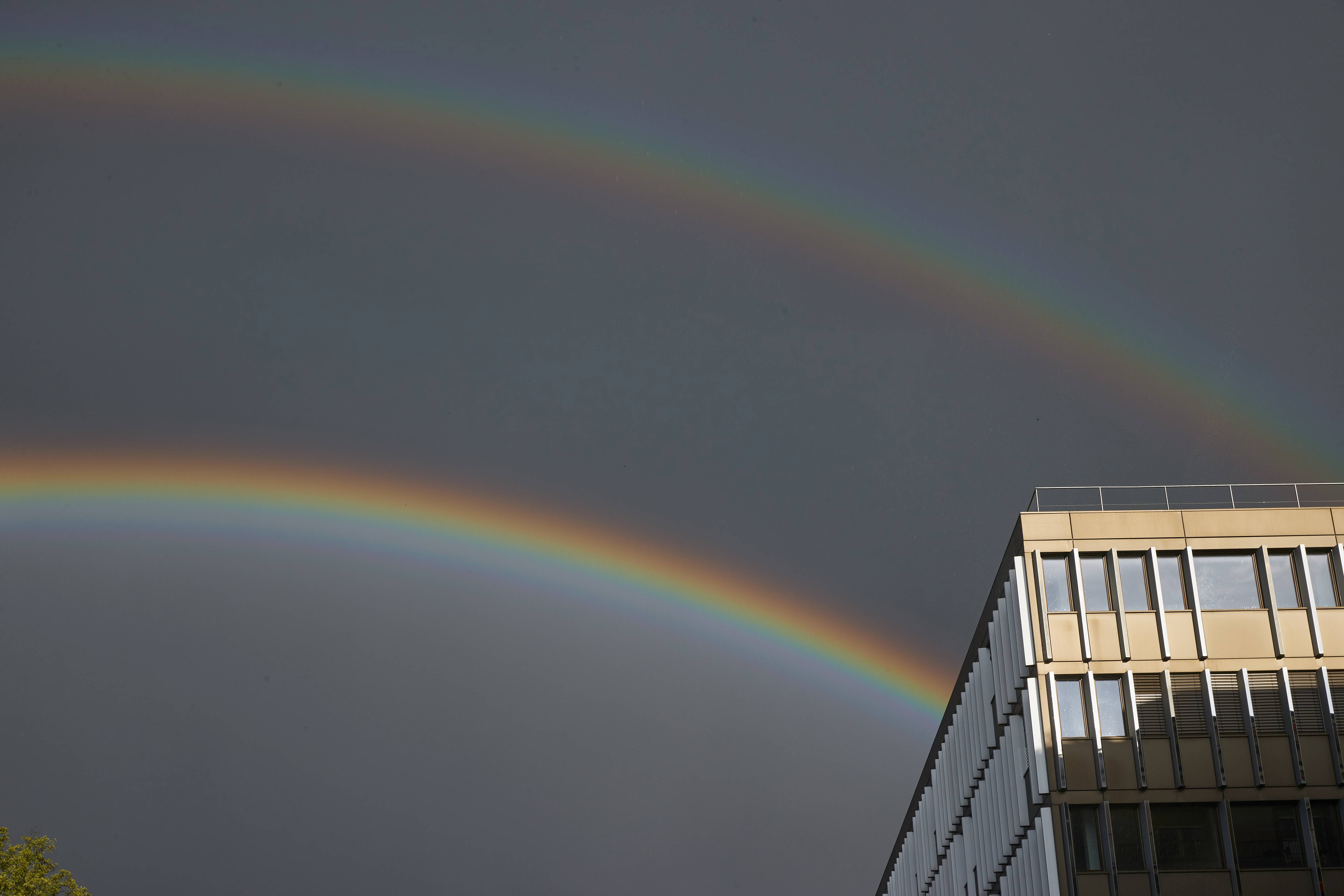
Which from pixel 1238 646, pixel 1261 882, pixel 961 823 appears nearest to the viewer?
pixel 1261 882

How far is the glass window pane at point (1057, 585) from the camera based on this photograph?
5356 cm

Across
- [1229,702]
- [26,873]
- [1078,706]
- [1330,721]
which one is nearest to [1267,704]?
[1229,702]

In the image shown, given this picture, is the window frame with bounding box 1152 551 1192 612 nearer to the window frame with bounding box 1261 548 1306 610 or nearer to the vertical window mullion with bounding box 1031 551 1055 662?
the window frame with bounding box 1261 548 1306 610

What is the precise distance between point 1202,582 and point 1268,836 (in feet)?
29.3

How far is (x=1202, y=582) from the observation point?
5322 centimetres

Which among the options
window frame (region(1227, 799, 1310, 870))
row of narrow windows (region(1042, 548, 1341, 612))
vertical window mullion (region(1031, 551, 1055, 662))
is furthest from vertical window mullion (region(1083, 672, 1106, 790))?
window frame (region(1227, 799, 1310, 870))

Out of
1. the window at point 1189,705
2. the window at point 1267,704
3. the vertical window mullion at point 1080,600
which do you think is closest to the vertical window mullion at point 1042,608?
the vertical window mullion at point 1080,600

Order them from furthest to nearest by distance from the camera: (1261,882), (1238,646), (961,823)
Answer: (961,823) < (1238,646) < (1261,882)

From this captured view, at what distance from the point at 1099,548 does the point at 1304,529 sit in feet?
23.8

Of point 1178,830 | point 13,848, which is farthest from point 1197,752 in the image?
point 13,848

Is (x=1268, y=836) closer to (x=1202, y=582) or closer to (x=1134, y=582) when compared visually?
(x=1202, y=582)

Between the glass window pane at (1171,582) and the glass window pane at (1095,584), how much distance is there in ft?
6.15

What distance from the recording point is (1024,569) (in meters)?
53.8

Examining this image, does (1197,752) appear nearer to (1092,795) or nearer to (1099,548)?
(1092,795)
